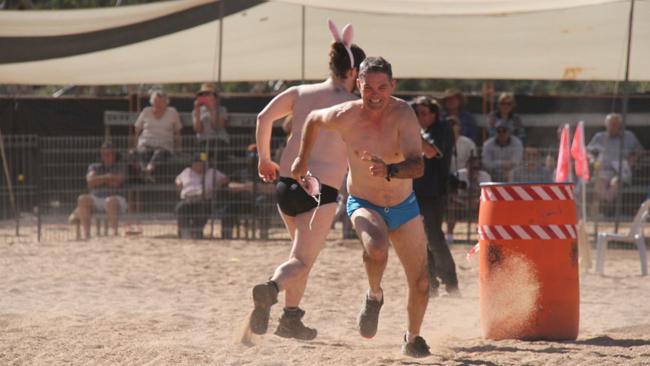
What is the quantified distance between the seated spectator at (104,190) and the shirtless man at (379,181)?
30.2 feet

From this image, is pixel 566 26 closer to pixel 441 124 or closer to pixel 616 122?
pixel 616 122

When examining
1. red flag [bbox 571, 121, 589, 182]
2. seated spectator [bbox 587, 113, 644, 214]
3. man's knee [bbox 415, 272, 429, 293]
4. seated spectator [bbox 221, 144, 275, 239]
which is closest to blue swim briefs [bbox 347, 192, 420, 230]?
man's knee [bbox 415, 272, 429, 293]

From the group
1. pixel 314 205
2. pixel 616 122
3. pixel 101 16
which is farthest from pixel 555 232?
pixel 101 16

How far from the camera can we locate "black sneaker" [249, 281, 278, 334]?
6.94 m

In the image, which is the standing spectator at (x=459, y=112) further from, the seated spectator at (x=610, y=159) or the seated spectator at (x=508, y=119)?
the seated spectator at (x=610, y=159)

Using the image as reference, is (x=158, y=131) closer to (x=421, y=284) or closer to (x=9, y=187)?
(x=9, y=187)

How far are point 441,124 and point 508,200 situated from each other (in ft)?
9.76

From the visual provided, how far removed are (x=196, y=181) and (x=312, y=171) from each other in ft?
28.6

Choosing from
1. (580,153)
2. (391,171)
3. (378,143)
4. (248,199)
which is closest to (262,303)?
(378,143)

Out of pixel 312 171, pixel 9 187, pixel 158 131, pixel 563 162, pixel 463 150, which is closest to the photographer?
pixel 312 171

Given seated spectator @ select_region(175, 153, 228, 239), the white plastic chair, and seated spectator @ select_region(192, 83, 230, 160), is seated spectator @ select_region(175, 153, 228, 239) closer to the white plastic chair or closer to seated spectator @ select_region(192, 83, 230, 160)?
seated spectator @ select_region(192, 83, 230, 160)

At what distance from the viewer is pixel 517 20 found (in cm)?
1623

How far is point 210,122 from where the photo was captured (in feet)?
54.7

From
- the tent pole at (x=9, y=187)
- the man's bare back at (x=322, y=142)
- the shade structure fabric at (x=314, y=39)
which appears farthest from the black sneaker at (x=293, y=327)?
the tent pole at (x=9, y=187)
